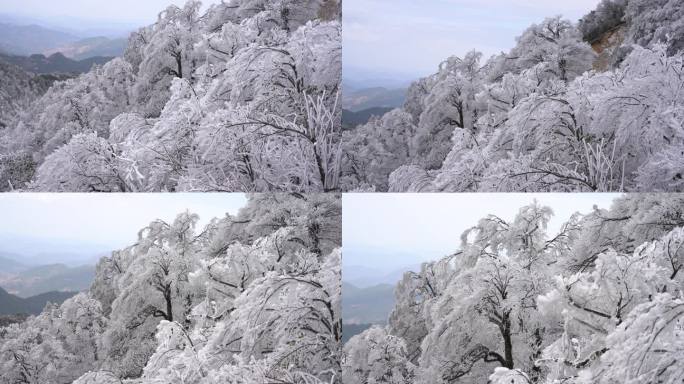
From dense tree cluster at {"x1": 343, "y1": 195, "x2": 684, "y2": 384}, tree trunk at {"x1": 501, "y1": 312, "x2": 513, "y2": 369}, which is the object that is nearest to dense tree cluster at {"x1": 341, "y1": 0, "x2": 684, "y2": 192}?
dense tree cluster at {"x1": 343, "y1": 195, "x2": 684, "y2": 384}

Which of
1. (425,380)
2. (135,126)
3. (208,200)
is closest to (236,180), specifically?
(208,200)

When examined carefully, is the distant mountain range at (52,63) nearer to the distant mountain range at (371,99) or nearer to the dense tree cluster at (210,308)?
the dense tree cluster at (210,308)

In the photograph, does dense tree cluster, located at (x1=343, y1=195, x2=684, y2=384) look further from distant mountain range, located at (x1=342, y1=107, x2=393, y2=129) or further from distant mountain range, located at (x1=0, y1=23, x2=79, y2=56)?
distant mountain range, located at (x1=0, y1=23, x2=79, y2=56)

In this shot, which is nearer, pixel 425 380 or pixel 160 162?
pixel 160 162

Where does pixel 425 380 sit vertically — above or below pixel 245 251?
below

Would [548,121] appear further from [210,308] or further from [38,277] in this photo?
[38,277]

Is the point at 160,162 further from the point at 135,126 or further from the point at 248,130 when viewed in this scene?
the point at 248,130

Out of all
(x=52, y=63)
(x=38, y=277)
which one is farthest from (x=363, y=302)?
(x=52, y=63)
